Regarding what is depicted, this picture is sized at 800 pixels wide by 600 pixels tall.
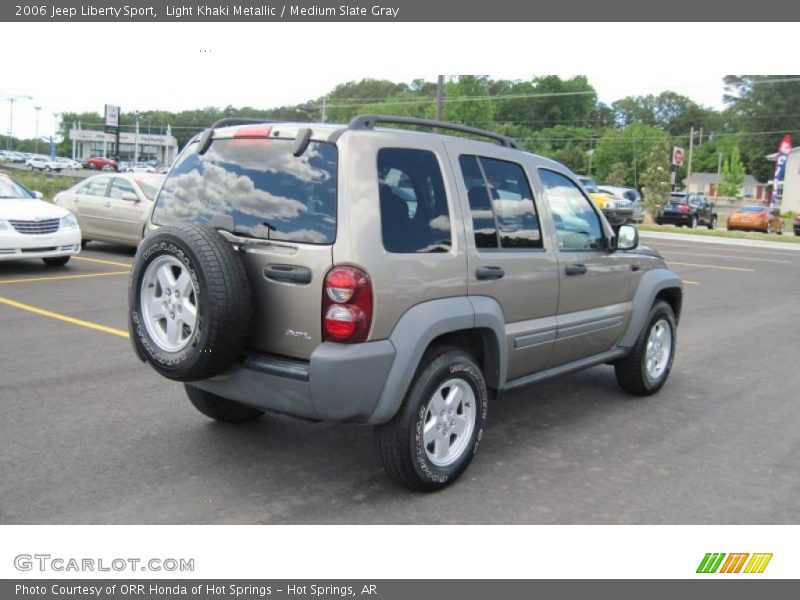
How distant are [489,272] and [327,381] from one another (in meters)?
1.28

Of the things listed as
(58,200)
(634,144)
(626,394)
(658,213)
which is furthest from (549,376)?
(634,144)

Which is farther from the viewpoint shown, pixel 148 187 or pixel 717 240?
pixel 717 240

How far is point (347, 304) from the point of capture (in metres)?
3.76

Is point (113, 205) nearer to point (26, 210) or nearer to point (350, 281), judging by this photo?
point (26, 210)

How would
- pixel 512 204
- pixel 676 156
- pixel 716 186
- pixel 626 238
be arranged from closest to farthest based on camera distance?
1. pixel 512 204
2. pixel 626 238
3. pixel 676 156
4. pixel 716 186

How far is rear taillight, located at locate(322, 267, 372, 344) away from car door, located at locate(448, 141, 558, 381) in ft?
2.67

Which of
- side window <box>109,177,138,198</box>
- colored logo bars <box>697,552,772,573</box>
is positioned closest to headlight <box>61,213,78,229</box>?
side window <box>109,177,138,198</box>

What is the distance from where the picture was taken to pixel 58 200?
15.3 metres

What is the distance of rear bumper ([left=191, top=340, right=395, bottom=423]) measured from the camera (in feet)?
12.3

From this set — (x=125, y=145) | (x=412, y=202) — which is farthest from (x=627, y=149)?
(x=412, y=202)

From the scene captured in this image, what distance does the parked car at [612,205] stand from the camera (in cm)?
2798

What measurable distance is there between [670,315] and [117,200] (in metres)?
11.0

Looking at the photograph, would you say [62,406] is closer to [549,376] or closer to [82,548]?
[82,548]

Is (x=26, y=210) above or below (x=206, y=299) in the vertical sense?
above
